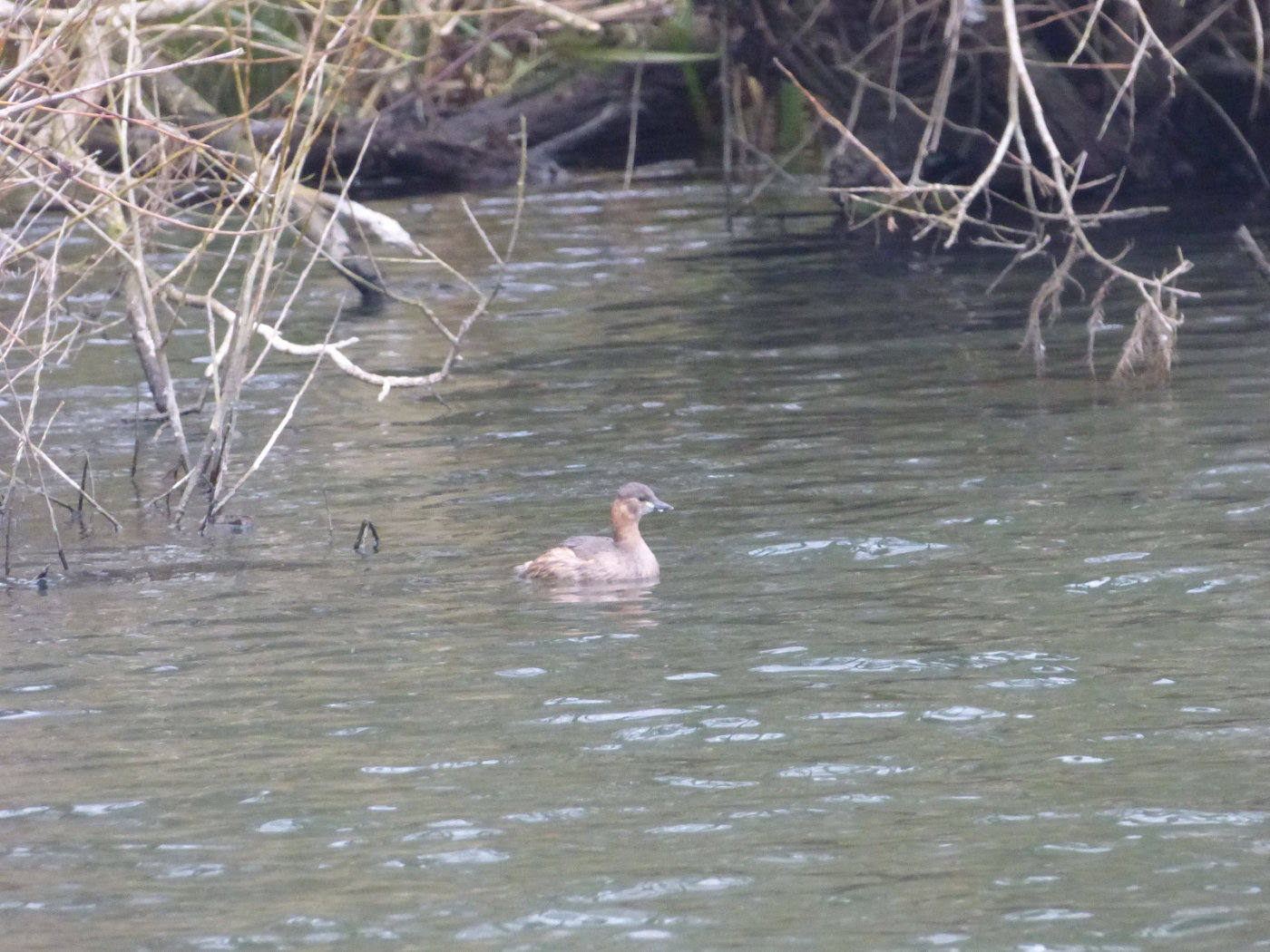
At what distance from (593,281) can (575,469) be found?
25.3 ft

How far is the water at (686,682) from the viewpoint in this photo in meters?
5.26

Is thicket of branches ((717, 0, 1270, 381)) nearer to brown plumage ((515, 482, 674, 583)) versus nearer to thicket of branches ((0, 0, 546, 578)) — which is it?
thicket of branches ((0, 0, 546, 578))

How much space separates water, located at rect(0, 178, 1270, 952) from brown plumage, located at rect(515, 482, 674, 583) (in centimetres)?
12

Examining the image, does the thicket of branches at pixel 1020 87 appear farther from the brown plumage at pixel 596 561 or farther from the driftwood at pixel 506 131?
the brown plumage at pixel 596 561

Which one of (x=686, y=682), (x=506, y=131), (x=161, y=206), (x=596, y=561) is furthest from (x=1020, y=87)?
(x=686, y=682)

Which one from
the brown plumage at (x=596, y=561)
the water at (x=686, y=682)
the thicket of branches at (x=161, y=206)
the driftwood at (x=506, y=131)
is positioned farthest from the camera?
the driftwood at (x=506, y=131)

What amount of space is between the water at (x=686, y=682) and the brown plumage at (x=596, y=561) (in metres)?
0.12

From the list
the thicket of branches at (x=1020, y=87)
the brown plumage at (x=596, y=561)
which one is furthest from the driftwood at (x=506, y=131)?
the brown plumage at (x=596, y=561)

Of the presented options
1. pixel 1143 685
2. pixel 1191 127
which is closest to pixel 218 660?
pixel 1143 685

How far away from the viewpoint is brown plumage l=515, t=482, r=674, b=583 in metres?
8.77

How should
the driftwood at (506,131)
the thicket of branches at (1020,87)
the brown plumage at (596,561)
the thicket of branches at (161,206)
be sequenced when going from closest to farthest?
the thicket of branches at (161,206), the brown plumage at (596,561), the thicket of branches at (1020,87), the driftwood at (506,131)

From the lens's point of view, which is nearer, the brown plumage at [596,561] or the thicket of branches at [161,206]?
the thicket of branches at [161,206]

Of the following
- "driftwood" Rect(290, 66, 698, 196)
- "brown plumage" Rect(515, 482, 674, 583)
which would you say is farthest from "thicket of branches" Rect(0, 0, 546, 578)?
"driftwood" Rect(290, 66, 698, 196)

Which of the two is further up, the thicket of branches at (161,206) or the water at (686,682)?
the thicket of branches at (161,206)
